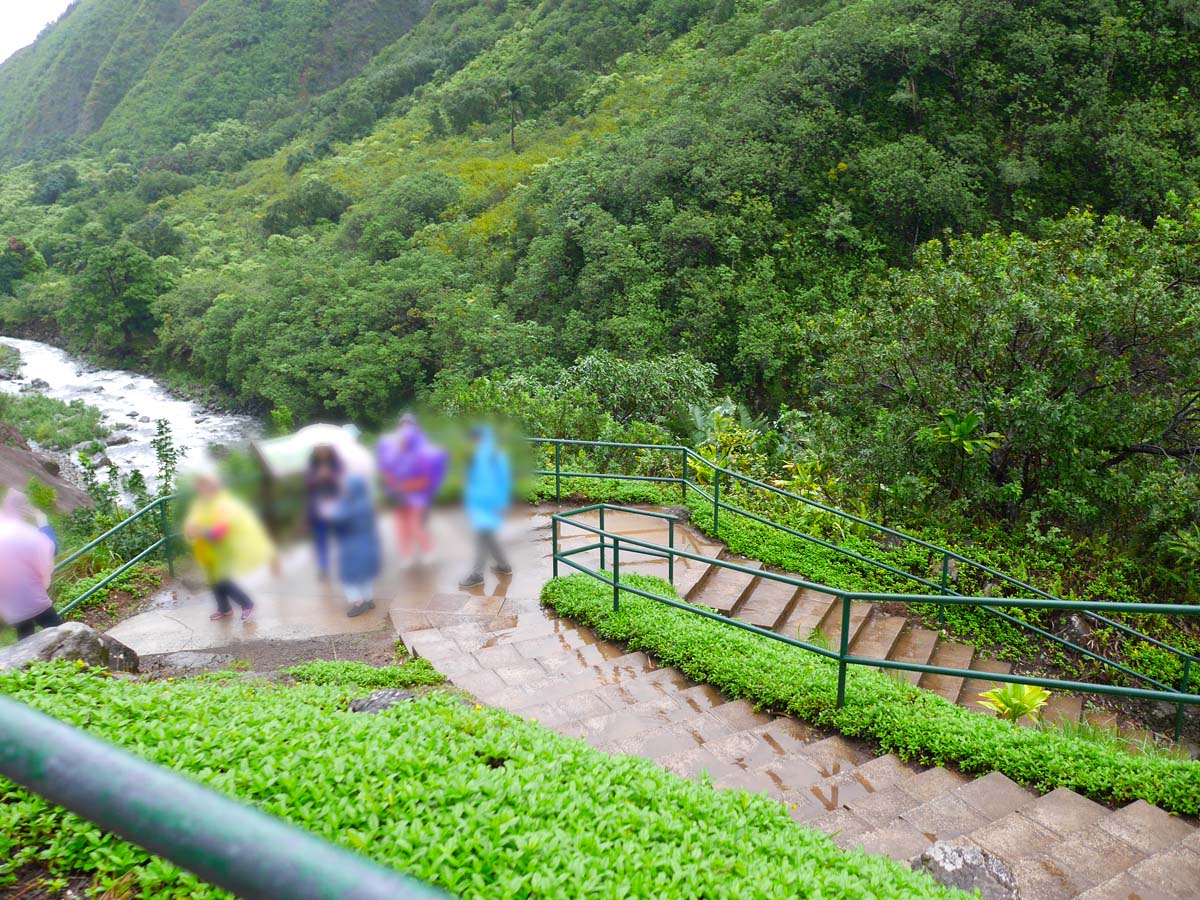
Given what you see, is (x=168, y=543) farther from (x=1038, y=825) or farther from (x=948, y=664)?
(x=1038, y=825)

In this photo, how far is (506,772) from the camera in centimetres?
368

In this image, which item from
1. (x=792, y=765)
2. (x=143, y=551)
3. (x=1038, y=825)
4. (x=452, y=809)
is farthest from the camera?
(x=143, y=551)

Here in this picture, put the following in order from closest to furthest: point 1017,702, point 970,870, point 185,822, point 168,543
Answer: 1. point 185,822
2. point 970,870
3. point 1017,702
4. point 168,543

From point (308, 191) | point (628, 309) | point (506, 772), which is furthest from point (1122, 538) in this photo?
point (308, 191)

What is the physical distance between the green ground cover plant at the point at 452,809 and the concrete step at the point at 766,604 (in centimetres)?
370

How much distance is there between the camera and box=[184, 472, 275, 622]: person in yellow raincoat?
2.80 metres

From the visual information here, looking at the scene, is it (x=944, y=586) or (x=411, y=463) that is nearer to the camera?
(x=411, y=463)

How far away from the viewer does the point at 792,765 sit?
4.86 meters

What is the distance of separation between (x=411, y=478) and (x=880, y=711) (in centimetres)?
375

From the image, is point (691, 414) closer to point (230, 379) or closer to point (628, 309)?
point (628, 309)

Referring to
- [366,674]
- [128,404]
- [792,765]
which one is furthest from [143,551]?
[128,404]

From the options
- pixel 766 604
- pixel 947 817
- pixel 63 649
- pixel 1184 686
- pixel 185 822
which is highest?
pixel 185 822

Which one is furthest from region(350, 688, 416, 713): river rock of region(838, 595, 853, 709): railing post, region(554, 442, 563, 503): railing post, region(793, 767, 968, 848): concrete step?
region(554, 442, 563, 503): railing post

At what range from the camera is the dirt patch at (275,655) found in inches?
246
